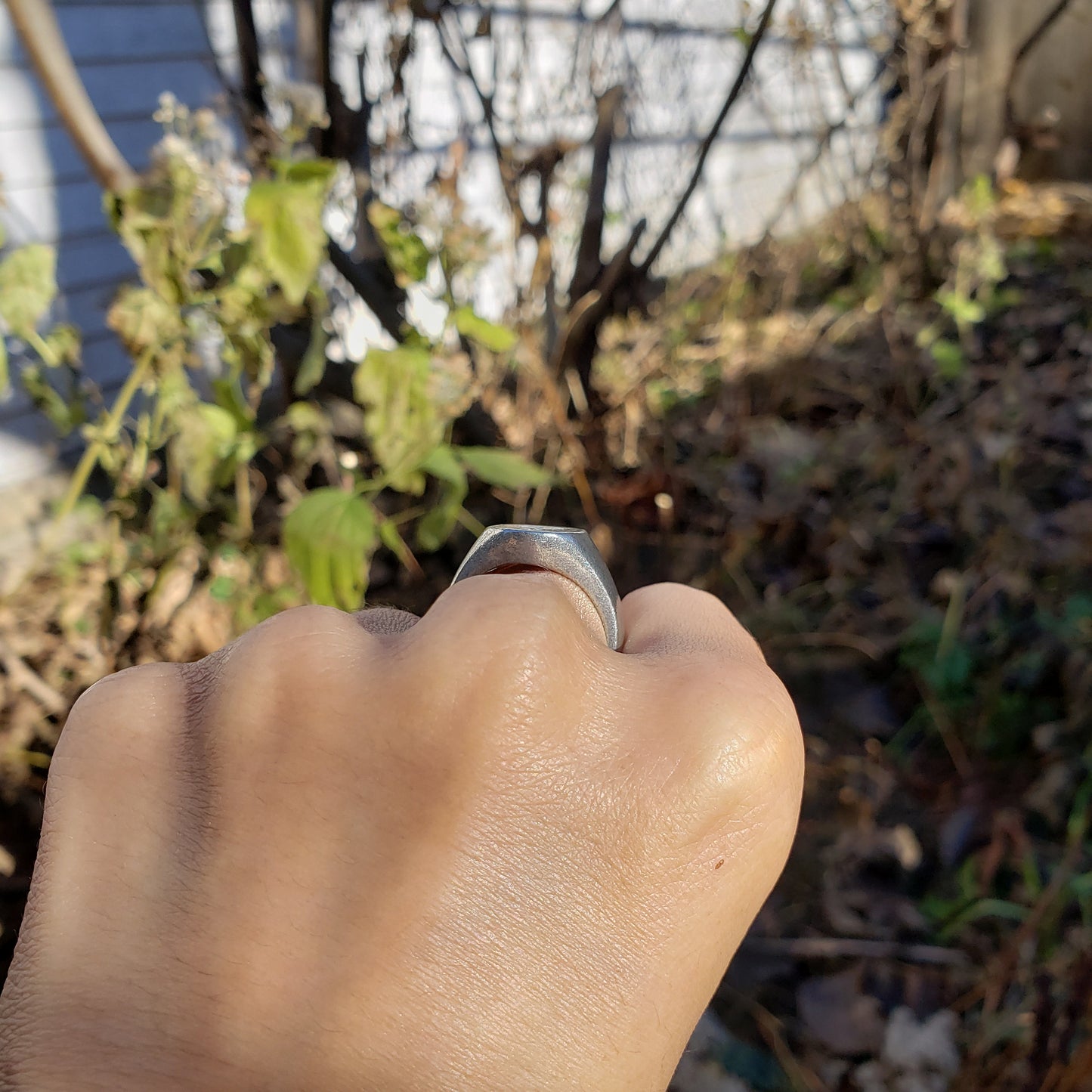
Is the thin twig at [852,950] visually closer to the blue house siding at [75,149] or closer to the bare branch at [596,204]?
the bare branch at [596,204]

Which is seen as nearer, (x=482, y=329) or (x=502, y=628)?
(x=502, y=628)

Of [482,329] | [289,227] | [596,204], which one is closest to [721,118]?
[596,204]

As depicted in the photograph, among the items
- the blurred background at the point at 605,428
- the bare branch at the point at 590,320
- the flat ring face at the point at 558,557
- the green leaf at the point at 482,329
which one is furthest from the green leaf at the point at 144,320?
the bare branch at the point at 590,320

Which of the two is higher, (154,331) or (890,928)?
(154,331)

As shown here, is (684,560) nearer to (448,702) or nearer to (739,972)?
(739,972)

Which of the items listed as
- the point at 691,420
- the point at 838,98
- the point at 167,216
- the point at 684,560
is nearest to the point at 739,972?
the point at 684,560

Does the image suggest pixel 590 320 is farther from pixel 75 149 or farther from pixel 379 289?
pixel 75 149

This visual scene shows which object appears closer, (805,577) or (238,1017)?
(238,1017)

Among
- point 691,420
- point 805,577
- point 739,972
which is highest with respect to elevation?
point 691,420
